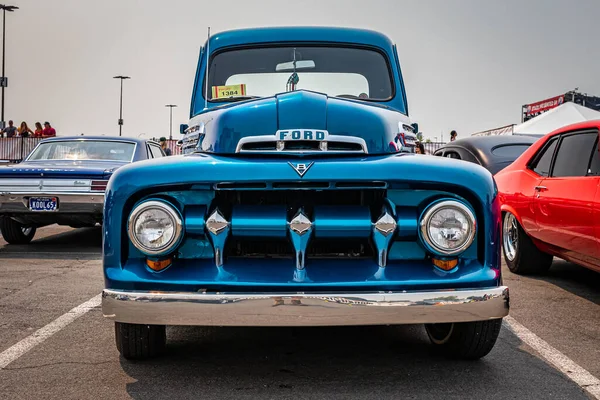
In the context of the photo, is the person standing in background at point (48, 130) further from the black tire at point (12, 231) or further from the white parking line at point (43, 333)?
the white parking line at point (43, 333)

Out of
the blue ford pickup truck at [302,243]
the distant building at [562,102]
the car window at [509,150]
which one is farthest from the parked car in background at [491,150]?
the distant building at [562,102]

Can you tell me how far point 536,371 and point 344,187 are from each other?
1.44 m

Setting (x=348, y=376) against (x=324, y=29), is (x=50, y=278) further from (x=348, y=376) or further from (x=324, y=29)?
(x=348, y=376)

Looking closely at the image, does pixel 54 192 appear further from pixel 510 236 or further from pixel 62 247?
pixel 510 236

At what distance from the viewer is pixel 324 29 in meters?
5.12

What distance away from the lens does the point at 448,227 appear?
315cm

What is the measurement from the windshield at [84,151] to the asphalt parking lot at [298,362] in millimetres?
4417

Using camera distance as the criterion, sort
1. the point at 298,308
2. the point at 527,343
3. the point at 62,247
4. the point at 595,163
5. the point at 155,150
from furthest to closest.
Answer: the point at 155,150 → the point at 62,247 → the point at 595,163 → the point at 527,343 → the point at 298,308

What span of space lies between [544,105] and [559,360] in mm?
51496

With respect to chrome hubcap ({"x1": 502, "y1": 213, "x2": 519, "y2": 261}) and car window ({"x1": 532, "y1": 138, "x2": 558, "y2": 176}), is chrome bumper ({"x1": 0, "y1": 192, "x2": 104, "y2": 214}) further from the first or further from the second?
car window ({"x1": 532, "y1": 138, "x2": 558, "y2": 176})

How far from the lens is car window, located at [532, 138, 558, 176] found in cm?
625

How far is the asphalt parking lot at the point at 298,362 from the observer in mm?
3264

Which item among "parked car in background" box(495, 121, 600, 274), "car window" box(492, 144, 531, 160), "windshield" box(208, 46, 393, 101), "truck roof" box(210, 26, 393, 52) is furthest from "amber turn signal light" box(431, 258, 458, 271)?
"car window" box(492, 144, 531, 160)

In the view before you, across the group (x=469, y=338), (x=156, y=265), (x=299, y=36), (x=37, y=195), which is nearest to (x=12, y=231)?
(x=37, y=195)
